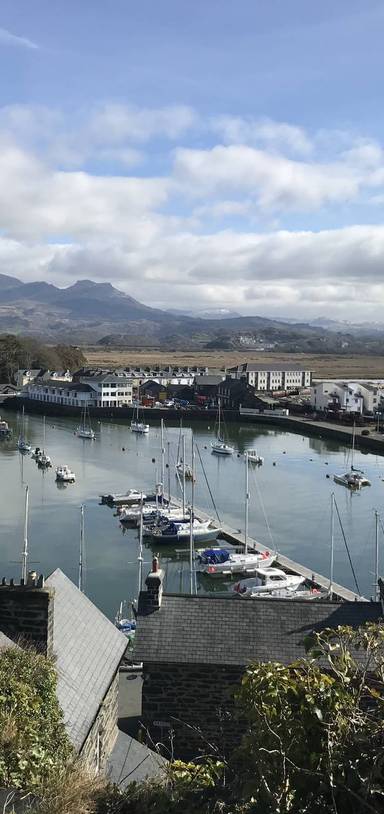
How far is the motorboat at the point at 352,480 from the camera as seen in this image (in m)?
39.1

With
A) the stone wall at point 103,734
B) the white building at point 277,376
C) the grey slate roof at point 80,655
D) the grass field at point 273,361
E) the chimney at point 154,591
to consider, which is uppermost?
the grass field at point 273,361

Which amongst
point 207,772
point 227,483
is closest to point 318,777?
point 207,772

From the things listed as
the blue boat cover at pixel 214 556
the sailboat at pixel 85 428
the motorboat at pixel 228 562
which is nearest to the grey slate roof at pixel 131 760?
the motorboat at pixel 228 562

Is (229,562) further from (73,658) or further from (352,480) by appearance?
(352,480)

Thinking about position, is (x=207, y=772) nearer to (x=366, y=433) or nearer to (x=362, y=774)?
(x=362, y=774)

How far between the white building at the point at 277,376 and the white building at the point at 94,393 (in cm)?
1857

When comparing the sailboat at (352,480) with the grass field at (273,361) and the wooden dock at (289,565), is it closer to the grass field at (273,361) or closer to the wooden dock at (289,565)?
the wooden dock at (289,565)

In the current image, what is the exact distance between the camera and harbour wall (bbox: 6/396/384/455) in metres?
58.8

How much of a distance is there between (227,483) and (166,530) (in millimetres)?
12722

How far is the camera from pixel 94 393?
72.3m

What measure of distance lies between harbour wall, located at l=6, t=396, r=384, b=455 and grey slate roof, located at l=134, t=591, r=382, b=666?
1834 inches

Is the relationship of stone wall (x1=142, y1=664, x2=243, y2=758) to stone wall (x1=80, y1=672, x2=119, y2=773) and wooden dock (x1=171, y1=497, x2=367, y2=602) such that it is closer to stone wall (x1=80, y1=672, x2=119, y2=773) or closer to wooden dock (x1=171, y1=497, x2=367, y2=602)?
stone wall (x1=80, y1=672, x2=119, y2=773)

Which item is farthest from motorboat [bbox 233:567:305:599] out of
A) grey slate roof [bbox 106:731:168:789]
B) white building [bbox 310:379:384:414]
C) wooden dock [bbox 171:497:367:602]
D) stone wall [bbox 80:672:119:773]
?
white building [bbox 310:379:384:414]

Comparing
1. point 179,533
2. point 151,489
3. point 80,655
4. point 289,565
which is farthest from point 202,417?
point 80,655
